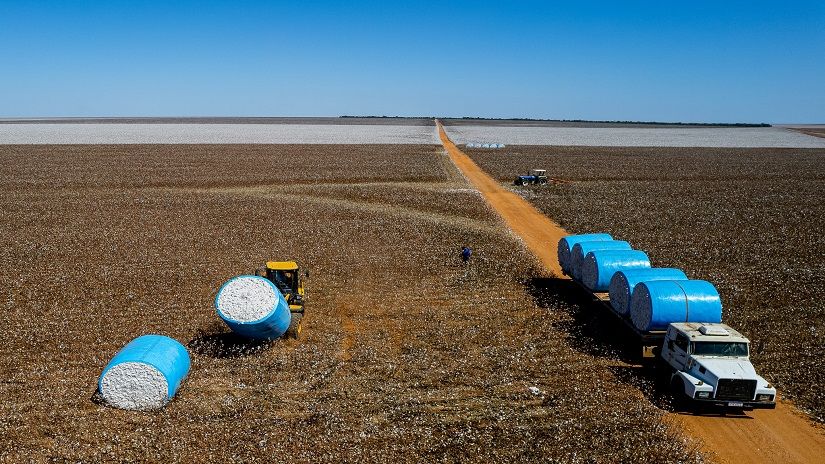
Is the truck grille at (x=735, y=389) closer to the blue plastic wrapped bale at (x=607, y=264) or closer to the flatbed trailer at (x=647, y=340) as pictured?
the flatbed trailer at (x=647, y=340)

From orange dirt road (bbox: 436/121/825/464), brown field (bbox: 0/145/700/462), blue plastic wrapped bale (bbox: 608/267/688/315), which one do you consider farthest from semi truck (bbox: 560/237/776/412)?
blue plastic wrapped bale (bbox: 608/267/688/315)

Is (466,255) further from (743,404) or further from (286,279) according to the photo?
(743,404)

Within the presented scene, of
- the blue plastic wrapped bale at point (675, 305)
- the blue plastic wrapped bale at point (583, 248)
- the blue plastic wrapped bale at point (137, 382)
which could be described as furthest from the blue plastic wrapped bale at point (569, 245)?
the blue plastic wrapped bale at point (137, 382)

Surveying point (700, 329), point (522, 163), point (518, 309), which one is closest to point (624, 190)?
point (522, 163)

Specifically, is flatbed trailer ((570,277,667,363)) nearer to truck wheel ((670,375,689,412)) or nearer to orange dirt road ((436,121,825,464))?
truck wheel ((670,375,689,412))

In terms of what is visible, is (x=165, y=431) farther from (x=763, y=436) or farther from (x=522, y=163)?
(x=522, y=163)

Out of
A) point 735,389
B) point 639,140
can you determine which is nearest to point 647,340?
point 735,389

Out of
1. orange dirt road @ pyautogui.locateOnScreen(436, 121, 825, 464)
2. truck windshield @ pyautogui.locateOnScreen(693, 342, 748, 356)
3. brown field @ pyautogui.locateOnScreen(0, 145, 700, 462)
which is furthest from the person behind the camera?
truck windshield @ pyautogui.locateOnScreen(693, 342, 748, 356)
